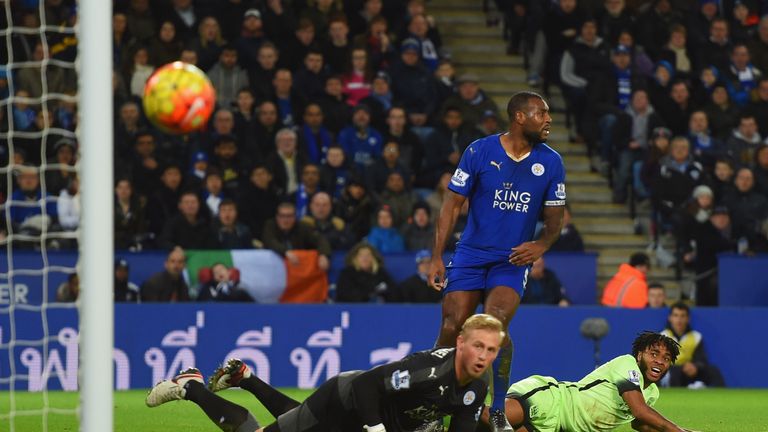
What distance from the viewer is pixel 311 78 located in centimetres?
1755

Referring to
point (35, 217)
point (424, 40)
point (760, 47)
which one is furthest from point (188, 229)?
point (760, 47)

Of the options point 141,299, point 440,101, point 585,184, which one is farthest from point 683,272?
point 141,299

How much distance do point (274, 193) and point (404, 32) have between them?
159 inches

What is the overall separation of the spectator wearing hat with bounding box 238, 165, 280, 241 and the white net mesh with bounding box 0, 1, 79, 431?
189 cm

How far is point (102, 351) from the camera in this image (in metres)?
6.42

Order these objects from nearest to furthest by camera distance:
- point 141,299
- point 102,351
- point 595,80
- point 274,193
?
point 102,351, point 141,299, point 274,193, point 595,80

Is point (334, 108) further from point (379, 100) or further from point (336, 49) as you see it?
point (336, 49)

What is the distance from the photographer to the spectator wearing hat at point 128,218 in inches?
594

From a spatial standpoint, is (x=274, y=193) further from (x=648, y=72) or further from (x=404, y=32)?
(x=648, y=72)

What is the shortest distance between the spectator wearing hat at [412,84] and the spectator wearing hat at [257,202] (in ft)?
9.10

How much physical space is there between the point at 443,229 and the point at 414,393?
1.57 metres

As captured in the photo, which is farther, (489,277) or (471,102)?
(471,102)

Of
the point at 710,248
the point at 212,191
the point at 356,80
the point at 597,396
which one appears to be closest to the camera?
the point at 597,396

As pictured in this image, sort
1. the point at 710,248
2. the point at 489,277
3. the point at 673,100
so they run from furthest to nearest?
the point at 673,100 → the point at 710,248 → the point at 489,277
